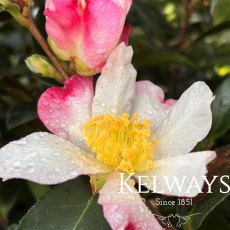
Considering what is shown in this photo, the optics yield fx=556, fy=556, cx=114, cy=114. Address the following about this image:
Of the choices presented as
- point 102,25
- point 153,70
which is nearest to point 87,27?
point 102,25

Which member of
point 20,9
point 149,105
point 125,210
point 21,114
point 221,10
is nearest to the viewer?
point 125,210

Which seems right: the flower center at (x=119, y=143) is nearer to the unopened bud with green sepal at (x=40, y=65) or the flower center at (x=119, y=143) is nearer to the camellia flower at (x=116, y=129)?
the camellia flower at (x=116, y=129)

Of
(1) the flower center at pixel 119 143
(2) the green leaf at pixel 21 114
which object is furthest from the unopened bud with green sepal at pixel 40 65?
(2) the green leaf at pixel 21 114

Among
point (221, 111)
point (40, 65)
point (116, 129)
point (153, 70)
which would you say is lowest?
point (153, 70)

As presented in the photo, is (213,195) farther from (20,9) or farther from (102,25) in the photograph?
(20,9)

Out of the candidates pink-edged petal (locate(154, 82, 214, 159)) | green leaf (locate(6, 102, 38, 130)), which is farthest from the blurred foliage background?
pink-edged petal (locate(154, 82, 214, 159))

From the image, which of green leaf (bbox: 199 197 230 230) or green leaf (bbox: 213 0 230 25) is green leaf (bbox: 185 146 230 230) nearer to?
green leaf (bbox: 199 197 230 230)

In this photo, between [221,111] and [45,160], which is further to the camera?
[221,111]
